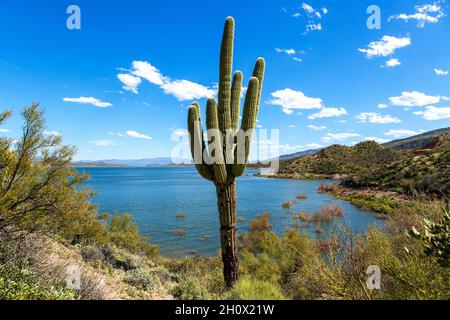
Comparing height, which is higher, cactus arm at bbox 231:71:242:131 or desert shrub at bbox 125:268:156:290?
cactus arm at bbox 231:71:242:131

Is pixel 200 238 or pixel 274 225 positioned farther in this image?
pixel 274 225

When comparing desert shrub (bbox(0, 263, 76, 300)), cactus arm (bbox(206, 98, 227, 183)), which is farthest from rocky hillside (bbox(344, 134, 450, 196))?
desert shrub (bbox(0, 263, 76, 300))

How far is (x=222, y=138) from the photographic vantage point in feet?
20.9

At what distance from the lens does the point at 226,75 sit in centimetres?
651

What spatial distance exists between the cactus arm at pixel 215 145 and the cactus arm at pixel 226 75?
0.27 m

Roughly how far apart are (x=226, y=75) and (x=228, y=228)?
3595 mm

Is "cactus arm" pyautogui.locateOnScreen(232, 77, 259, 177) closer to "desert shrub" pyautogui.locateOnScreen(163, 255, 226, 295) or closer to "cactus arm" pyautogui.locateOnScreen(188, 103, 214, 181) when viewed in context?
"cactus arm" pyautogui.locateOnScreen(188, 103, 214, 181)

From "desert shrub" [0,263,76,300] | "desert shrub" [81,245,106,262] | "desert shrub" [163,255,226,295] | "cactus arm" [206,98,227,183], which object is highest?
"cactus arm" [206,98,227,183]

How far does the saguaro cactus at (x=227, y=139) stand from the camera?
6160mm

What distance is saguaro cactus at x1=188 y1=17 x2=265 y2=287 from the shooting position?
6160 mm

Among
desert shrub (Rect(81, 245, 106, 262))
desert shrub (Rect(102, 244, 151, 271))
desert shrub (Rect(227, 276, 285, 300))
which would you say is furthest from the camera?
desert shrub (Rect(102, 244, 151, 271))

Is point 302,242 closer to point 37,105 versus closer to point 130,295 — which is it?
point 130,295
